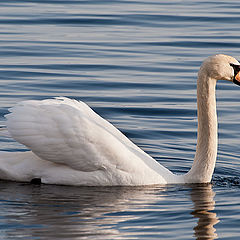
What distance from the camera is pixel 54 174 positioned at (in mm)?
9484

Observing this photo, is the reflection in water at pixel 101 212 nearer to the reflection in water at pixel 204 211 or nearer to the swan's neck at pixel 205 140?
the reflection in water at pixel 204 211

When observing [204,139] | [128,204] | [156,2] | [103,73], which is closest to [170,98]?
[103,73]

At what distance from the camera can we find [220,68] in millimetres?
9562

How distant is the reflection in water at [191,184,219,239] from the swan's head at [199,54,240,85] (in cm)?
133

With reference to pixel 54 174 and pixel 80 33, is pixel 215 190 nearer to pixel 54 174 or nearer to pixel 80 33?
pixel 54 174

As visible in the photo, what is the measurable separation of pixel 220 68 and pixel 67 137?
1.95 meters

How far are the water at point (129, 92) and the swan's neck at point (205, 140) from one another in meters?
0.16

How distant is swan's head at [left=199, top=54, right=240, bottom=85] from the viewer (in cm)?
953

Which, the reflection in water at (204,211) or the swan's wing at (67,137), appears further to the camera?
the swan's wing at (67,137)

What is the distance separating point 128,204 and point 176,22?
1258cm

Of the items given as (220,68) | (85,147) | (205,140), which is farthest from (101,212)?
(220,68)

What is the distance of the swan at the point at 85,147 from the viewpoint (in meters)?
9.16

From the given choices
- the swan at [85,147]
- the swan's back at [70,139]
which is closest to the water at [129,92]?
the swan at [85,147]

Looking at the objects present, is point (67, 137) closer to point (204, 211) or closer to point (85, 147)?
point (85, 147)
